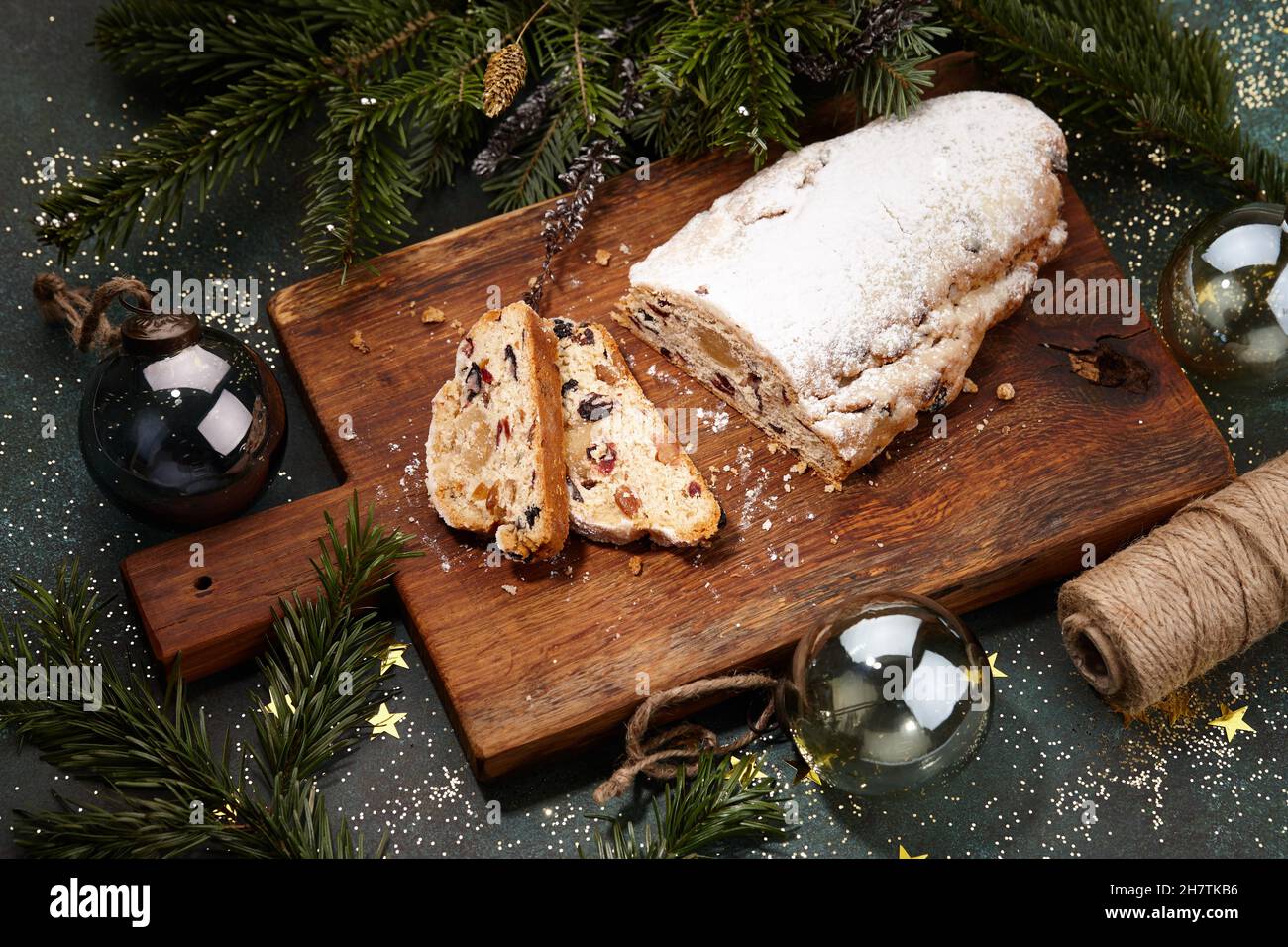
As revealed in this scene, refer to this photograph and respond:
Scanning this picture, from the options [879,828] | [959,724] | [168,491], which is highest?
[168,491]

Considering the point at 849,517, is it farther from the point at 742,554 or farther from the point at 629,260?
the point at 629,260

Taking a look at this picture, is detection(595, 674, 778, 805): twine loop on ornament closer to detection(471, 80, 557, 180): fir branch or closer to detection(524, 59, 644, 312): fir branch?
detection(524, 59, 644, 312): fir branch

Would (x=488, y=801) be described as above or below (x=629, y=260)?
below

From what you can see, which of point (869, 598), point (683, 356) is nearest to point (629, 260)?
point (683, 356)

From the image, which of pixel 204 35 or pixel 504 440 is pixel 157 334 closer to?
pixel 504 440

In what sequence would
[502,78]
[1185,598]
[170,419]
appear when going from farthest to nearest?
[502,78]
[1185,598]
[170,419]

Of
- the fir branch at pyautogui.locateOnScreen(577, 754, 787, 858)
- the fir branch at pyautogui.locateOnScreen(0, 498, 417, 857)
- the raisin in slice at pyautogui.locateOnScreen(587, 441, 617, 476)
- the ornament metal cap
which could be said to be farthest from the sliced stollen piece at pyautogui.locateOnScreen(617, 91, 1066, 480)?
the ornament metal cap

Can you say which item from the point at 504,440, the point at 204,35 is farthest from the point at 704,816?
the point at 204,35
